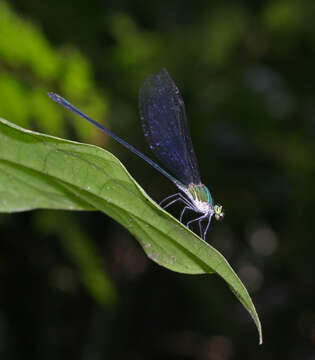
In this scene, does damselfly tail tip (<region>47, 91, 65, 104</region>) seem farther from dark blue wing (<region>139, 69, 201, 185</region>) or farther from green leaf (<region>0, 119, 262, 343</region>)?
dark blue wing (<region>139, 69, 201, 185</region>)

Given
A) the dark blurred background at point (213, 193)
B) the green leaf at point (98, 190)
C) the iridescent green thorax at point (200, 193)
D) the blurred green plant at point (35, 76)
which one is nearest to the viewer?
the green leaf at point (98, 190)

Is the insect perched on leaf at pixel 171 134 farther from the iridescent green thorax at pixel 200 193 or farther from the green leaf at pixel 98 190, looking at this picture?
the green leaf at pixel 98 190

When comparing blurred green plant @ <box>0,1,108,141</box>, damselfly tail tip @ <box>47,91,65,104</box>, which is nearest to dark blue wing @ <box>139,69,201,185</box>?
blurred green plant @ <box>0,1,108,141</box>

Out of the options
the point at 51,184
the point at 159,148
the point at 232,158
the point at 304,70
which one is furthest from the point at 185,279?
the point at 51,184

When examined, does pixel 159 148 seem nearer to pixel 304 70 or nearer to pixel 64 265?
pixel 64 265

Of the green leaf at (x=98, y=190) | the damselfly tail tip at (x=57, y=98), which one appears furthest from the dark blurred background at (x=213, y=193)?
the green leaf at (x=98, y=190)

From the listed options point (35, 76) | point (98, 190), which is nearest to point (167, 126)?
point (35, 76)

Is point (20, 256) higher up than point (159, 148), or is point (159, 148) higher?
point (159, 148)
